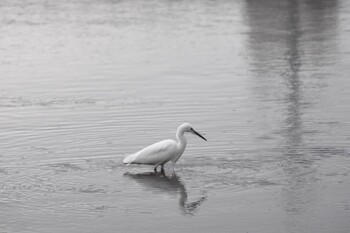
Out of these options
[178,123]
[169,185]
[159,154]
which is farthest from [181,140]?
[178,123]

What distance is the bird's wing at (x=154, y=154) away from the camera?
16125 mm

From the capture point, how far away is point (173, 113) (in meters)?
21.2

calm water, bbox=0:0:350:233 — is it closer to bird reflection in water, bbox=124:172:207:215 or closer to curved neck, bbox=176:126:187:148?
bird reflection in water, bbox=124:172:207:215

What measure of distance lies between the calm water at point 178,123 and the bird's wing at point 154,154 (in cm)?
25

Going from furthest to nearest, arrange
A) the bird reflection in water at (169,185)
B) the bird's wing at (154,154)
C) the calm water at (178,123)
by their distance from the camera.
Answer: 1. the bird's wing at (154,154)
2. the bird reflection in water at (169,185)
3. the calm water at (178,123)

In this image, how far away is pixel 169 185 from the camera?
15.4 metres

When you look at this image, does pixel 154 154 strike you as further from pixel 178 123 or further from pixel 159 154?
pixel 178 123

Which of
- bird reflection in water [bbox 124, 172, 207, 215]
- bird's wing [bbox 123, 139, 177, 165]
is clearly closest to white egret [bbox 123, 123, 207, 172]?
bird's wing [bbox 123, 139, 177, 165]

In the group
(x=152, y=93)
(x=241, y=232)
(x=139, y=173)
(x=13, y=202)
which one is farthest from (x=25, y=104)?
(x=241, y=232)

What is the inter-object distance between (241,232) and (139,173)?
4.04 meters

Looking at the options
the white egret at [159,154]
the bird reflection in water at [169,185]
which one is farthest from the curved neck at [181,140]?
the bird reflection in water at [169,185]

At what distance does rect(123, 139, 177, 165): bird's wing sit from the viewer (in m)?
16.1

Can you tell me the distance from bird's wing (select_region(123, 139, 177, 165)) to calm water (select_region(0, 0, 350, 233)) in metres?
0.25

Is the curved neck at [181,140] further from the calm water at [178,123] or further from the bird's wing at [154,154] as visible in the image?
the calm water at [178,123]
